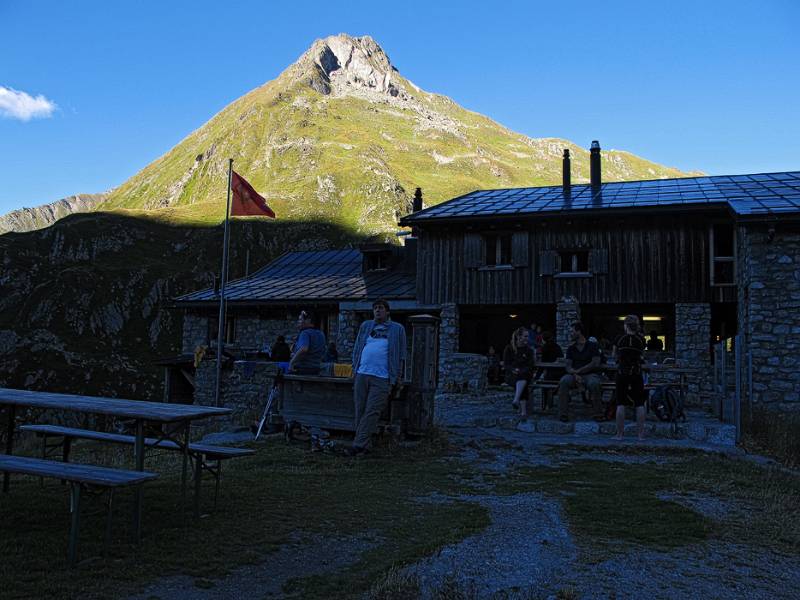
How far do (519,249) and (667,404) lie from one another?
1114 centimetres

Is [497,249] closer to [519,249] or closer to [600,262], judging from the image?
[519,249]

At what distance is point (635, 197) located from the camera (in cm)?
2152

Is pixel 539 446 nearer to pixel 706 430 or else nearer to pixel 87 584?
pixel 706 430

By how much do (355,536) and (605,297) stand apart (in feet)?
55.6

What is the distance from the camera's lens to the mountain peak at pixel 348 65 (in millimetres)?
167875

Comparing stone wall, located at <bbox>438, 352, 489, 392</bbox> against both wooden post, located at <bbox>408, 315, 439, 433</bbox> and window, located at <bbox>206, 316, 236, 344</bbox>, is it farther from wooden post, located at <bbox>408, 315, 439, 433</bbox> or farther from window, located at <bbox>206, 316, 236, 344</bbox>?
window, located at <bbox>206, 316, 236, 344</bbox>

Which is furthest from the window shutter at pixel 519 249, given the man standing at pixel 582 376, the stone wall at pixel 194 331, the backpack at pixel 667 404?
the stone wall at pixel 194 331

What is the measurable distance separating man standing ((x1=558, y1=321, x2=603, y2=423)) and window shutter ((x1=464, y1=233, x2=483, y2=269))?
10487 mm

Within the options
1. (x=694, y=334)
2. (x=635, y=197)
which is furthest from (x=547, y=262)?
(x=694, y=334)

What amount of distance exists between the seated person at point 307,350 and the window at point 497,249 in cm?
1294

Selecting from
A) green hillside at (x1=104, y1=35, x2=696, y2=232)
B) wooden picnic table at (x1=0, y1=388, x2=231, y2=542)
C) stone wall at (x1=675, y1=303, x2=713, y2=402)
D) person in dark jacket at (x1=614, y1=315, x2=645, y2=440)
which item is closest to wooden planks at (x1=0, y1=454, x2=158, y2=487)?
wooden picnic table at (x1=0, y1=388, x2=231, y2=542)

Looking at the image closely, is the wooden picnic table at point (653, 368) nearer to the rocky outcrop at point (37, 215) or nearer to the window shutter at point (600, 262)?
the window shutter at point (600, 262)

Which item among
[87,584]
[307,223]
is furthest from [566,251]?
[307,223]

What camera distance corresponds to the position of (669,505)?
20.5 ft
